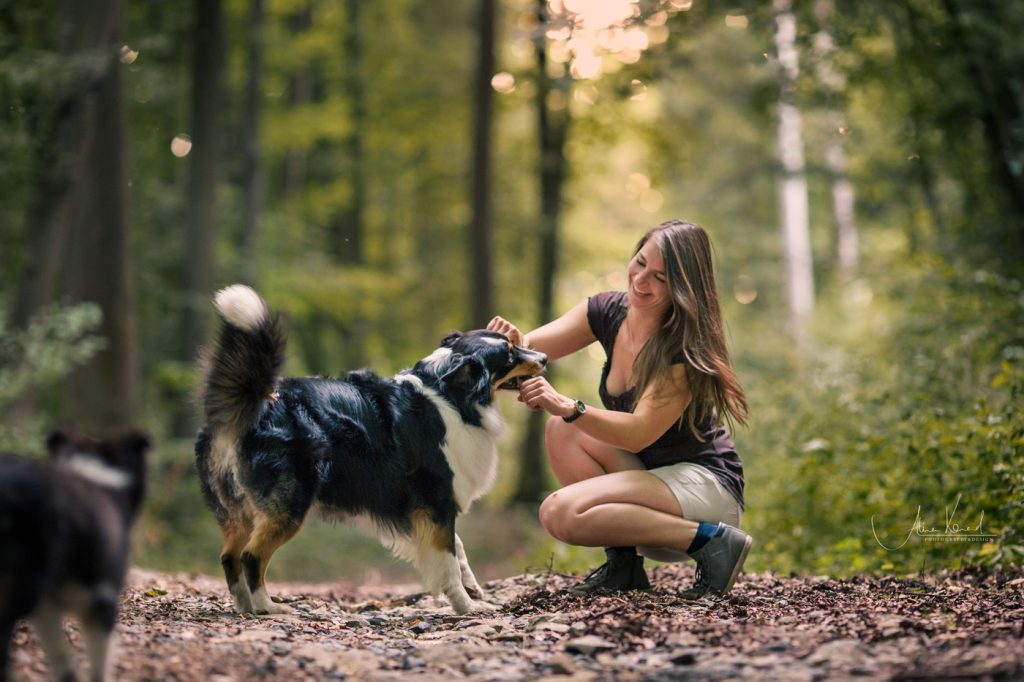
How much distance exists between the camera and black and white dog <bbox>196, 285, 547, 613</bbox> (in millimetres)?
4789

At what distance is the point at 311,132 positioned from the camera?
60.8 feet

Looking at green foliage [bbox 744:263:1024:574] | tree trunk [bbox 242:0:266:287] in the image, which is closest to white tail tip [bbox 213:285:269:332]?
green foliage [bbox 744:263:1024:574]

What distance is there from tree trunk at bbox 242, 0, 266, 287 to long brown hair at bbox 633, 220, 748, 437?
40.4 ft

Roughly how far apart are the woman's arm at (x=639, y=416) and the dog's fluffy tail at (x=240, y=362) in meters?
1.24

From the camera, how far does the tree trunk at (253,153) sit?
1678 centimetres

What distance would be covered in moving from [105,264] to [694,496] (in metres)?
8.44

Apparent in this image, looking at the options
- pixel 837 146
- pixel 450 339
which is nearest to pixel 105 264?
pixel 450 339

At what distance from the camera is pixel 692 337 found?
17.3 ft

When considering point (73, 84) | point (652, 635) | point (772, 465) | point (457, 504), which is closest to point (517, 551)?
point (772, 465)

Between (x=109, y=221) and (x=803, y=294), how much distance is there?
15.4 meters

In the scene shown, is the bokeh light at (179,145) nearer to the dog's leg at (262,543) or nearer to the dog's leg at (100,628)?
the dog's leg at (262,543)

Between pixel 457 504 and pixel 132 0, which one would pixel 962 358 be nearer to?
pixel 457 504

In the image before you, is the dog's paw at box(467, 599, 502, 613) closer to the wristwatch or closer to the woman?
the woman

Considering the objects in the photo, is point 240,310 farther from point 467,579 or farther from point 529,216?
point 529,216
